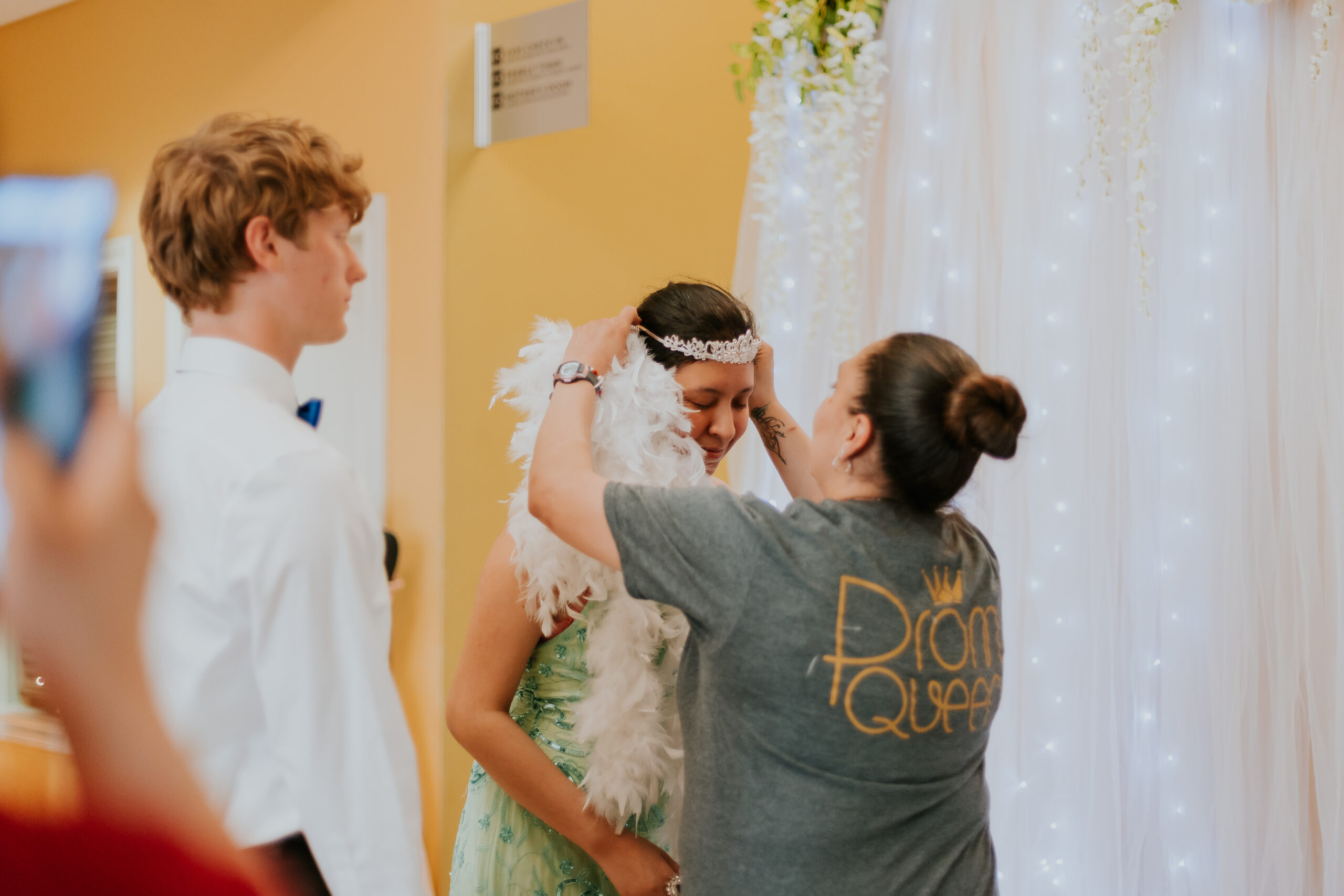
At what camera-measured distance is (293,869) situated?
0.96 metres

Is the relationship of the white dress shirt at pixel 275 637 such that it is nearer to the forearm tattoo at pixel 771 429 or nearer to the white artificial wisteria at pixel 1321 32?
the forearm tattoo at pixel 771 429

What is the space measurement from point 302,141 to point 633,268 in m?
2.36

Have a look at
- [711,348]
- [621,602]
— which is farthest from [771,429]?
[621,602]

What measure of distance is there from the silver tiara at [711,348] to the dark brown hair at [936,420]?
36 centimetres

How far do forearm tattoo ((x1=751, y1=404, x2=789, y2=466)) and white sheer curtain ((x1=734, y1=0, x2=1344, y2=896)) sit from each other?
659mm

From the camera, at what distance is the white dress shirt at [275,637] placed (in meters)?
0.93

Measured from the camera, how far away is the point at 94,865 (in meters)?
0.47

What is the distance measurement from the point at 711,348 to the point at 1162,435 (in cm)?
123

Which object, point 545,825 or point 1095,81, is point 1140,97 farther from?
point 545,825

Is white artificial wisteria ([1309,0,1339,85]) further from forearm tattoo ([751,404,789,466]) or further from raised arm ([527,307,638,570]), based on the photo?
raised arm ([527,307,638,570])

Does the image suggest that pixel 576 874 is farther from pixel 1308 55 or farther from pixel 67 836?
pixel 1308 55

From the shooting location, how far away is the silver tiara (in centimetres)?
156

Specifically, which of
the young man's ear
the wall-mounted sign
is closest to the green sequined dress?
the young man's ear

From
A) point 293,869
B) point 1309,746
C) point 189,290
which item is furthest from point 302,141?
point 1309,746
